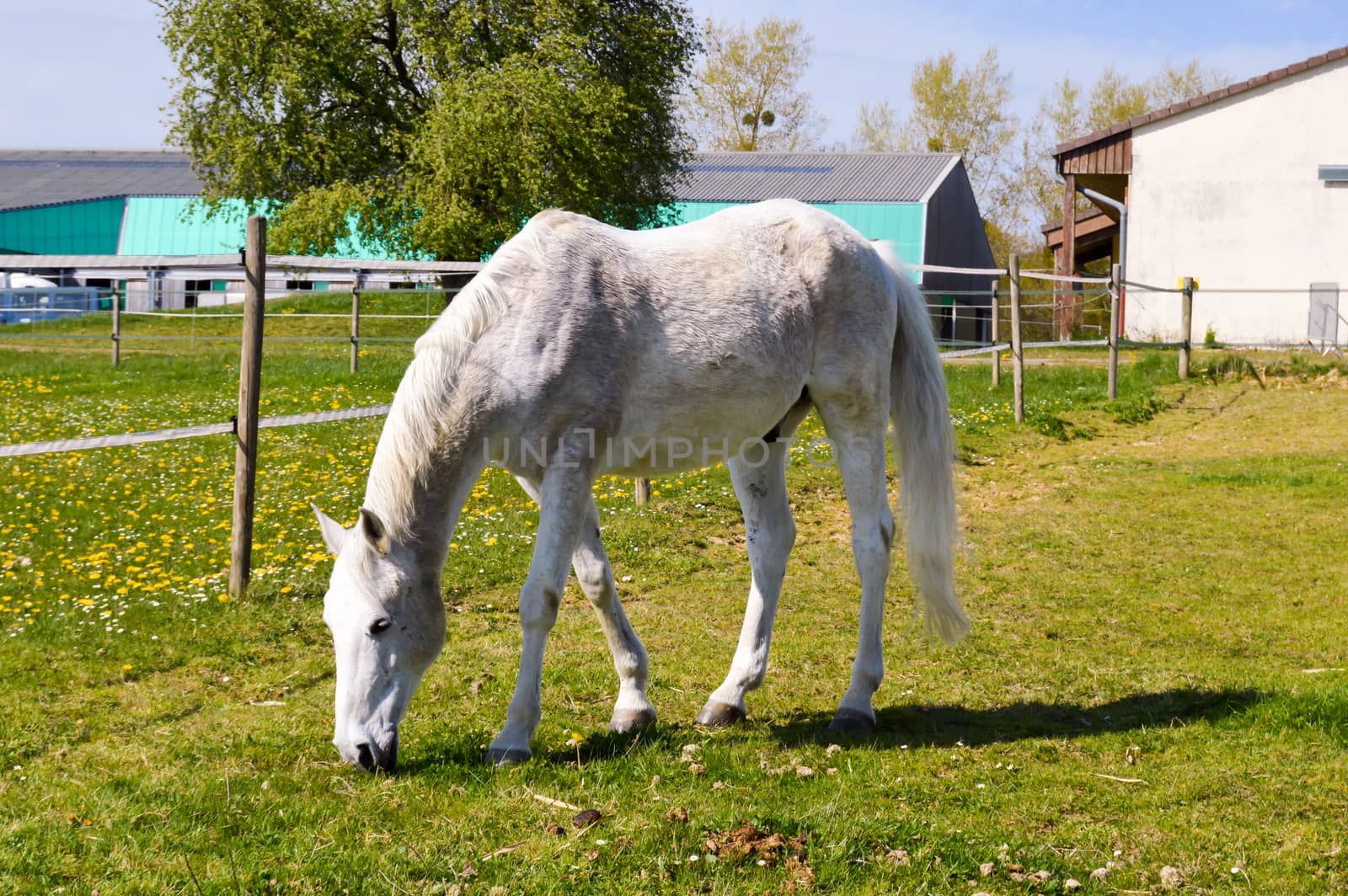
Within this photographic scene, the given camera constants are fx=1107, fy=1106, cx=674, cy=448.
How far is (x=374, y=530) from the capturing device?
3678 mm

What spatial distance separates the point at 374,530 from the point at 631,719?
1.33 m

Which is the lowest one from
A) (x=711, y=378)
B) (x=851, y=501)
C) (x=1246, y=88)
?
(x=851, y=501)

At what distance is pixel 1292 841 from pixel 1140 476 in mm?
7262

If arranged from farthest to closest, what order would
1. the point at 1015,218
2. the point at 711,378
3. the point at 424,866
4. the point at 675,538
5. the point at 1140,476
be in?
the point at 1015,218 → the point at 1140,476 → the point at 675,538 → the point at 711,378 → the point at 424,866

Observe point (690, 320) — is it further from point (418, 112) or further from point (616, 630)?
point (418, 112)

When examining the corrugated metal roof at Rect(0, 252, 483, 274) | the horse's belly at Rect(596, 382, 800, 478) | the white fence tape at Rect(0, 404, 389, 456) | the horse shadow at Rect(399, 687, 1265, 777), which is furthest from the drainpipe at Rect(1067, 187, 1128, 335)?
Answer: the horse's belly at Rect(596, 382, 800, 478)

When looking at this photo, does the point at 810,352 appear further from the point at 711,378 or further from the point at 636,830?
the point at 636,830

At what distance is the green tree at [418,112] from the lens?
63.8ft

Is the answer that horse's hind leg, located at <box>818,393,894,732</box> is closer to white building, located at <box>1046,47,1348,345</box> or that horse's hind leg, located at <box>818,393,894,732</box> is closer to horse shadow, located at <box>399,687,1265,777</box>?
horse shadow, located at <box>399,687,1265,777</box>

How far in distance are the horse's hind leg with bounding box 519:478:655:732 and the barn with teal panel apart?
25.1 metres

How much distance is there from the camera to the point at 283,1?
20.5 m

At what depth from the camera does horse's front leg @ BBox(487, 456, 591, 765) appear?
12.8 ft

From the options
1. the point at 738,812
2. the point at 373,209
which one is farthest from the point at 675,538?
the point at 373,209

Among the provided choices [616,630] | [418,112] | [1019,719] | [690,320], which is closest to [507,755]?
[616,630]
